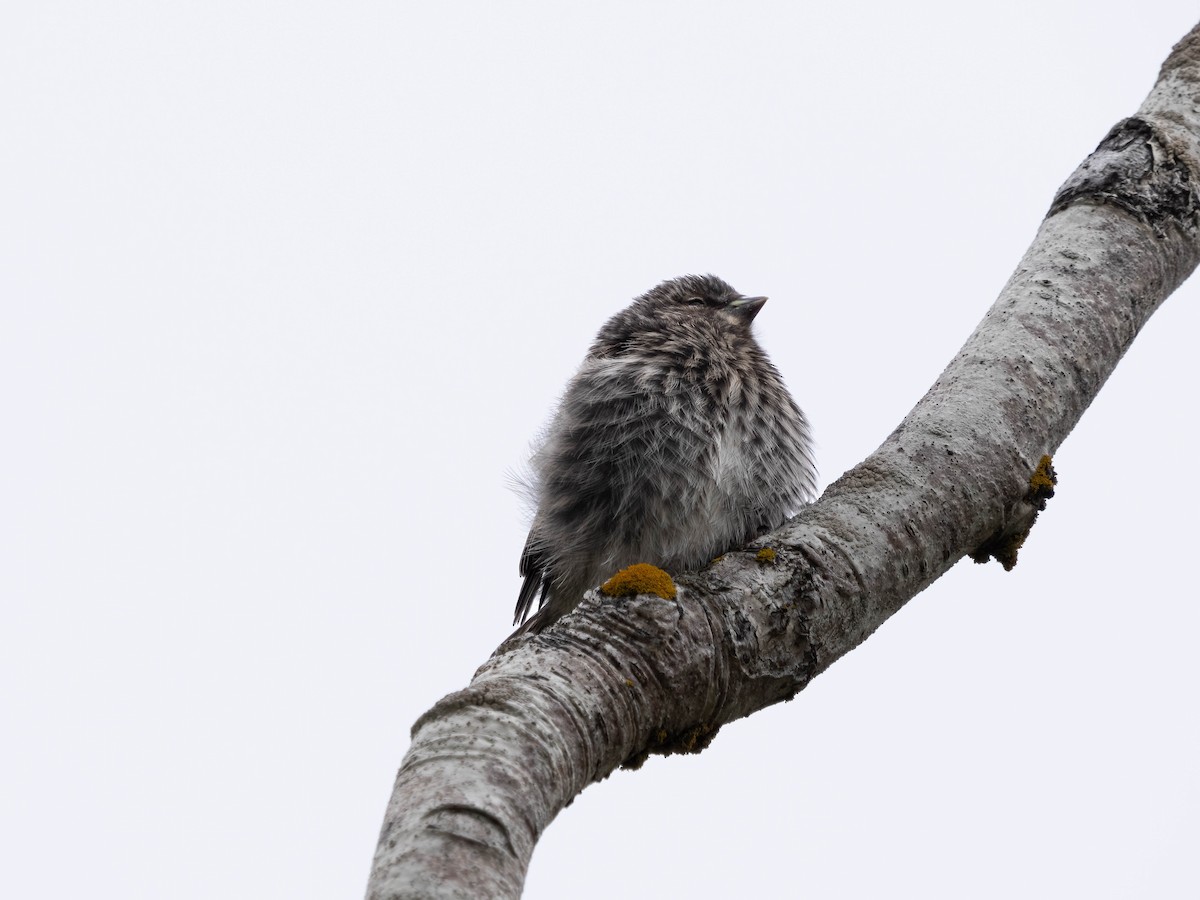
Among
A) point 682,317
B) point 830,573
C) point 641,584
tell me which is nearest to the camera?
point 641,584

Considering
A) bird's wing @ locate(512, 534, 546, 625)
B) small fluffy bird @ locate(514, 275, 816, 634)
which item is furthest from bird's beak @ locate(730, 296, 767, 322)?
bird's wing @ locate(512, 534, 546, 625)

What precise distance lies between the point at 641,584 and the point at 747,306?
2.61 m

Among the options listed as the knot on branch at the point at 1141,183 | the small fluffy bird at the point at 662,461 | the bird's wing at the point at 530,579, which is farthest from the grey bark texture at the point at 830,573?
the bird's wing at the point at 530,579

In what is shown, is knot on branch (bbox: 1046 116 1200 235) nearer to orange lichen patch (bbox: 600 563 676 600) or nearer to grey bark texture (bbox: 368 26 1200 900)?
grey bark texture (bbox: 368 26 1200 900)

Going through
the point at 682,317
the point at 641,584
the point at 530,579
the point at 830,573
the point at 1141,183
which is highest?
the point at 682,317

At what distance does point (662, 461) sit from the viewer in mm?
3703

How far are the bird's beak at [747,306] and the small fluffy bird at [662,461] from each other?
0.62 metres

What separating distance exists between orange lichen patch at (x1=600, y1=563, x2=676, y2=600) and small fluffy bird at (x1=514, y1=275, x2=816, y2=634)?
120 cm

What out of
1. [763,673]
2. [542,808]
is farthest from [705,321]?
[542,808]

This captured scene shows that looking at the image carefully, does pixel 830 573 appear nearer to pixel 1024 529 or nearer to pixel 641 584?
pixel 641 584

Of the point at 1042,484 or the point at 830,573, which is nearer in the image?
the point at 830,573

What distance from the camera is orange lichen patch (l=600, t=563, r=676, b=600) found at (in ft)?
7.84

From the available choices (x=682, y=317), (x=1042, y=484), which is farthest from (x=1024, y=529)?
(x=682, y=317)

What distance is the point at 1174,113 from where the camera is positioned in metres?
3.45
